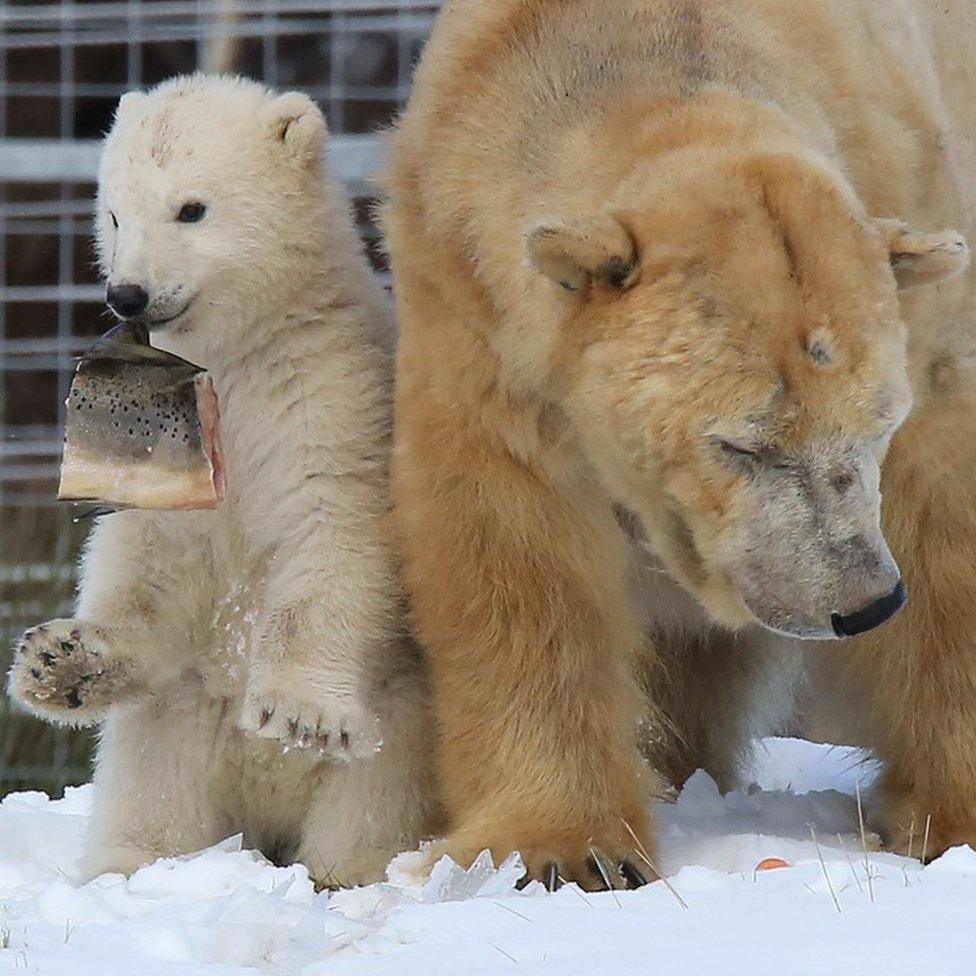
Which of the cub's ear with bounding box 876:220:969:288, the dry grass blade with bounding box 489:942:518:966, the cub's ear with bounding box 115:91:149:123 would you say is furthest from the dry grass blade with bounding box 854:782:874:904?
the cub's ear with bounding box 115:91:149:123

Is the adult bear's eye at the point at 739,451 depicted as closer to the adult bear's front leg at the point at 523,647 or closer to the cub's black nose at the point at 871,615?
the cub's black nose at the point at 871,615

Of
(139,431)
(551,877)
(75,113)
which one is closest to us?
(551,877)

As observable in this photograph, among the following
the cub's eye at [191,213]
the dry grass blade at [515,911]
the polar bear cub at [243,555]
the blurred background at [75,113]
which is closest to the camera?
the dry grass blade at [515,911]

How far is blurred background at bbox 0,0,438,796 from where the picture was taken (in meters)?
8.08

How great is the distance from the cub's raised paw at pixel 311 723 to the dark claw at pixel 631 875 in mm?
505

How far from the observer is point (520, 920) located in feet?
10.7

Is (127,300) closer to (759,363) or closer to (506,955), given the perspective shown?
(759,363)

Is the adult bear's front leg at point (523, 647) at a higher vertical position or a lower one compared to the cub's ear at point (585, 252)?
lower

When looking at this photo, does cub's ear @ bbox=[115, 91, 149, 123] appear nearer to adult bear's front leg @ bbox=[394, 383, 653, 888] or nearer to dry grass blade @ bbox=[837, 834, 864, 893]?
adult bear's front leg @ bbox=[394, 383, 653, 888]

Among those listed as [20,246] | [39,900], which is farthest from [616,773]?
[20,246]

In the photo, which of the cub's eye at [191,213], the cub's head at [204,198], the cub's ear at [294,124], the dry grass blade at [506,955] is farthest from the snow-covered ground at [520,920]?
the cub's ear at [294,124]

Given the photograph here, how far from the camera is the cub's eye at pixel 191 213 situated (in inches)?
167

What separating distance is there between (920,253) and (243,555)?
1.48 metres

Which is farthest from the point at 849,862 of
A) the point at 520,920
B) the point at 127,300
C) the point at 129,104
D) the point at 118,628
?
the point at 129,104
